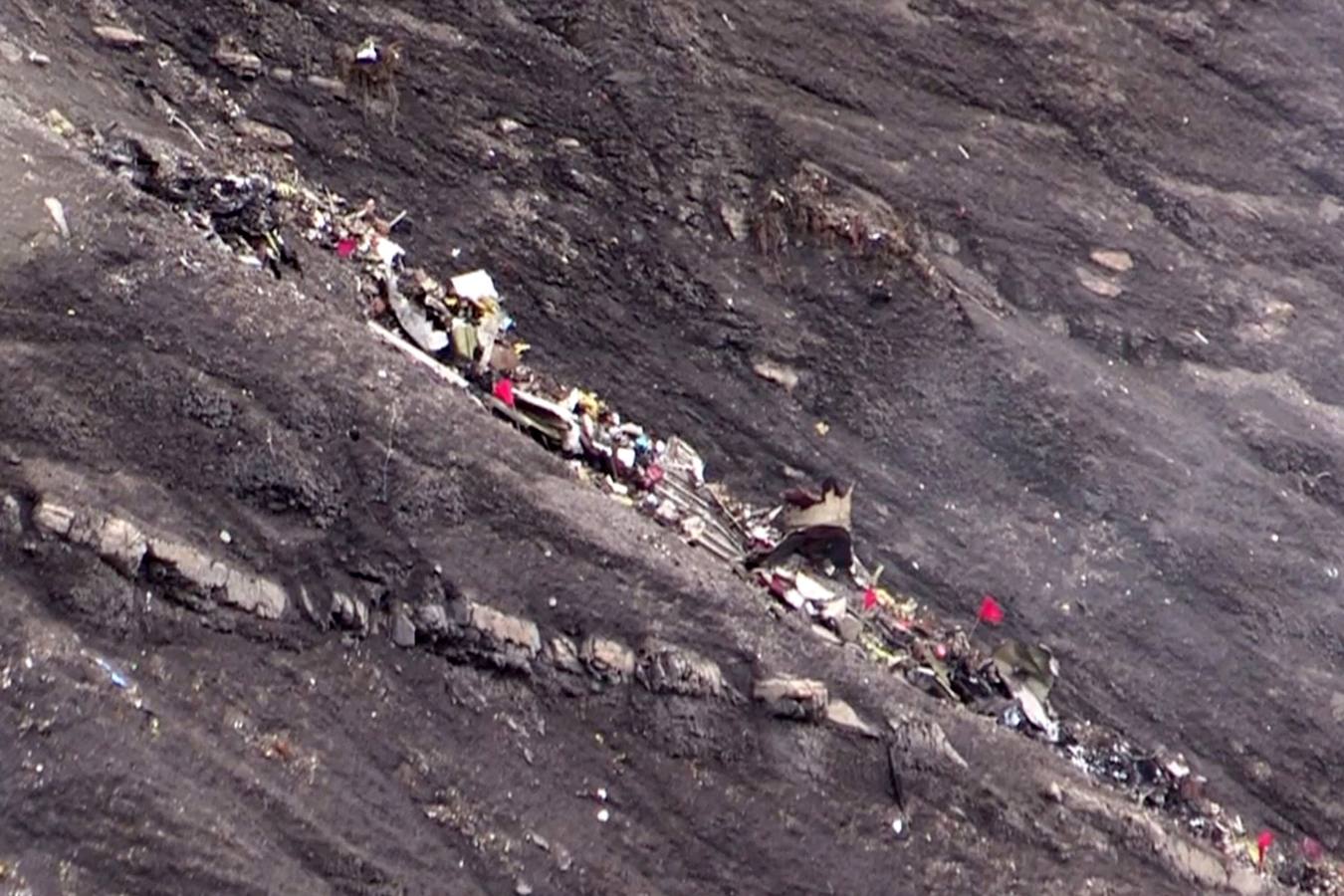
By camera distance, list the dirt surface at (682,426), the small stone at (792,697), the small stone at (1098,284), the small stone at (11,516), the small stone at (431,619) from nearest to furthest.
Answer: the small stone at (11,516) < the dirt surface at (682,426) < the small stone at (431,619) < the small stone at (792,697) < the small stone at (1098,284)

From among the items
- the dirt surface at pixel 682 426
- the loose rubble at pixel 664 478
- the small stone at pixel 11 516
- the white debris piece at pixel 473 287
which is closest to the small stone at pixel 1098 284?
the dirt surface at pixel 682 426

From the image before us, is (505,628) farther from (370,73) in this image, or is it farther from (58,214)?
(370,73)

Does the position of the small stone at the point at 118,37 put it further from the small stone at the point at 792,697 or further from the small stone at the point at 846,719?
the small stone at the point at 846,719

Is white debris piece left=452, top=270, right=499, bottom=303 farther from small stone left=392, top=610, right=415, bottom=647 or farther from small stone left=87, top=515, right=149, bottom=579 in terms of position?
small stone left=87, top=515, right=149, bottom=579

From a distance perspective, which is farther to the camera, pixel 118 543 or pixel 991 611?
pixel 991 611

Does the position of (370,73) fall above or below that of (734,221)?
above

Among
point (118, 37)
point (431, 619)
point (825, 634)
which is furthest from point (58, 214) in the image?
point (825, 634)
